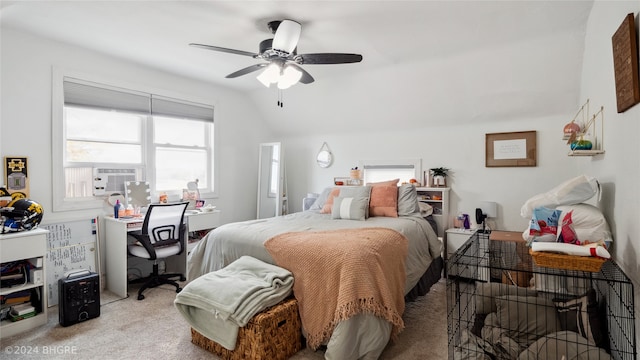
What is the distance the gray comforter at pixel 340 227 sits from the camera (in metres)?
1.94

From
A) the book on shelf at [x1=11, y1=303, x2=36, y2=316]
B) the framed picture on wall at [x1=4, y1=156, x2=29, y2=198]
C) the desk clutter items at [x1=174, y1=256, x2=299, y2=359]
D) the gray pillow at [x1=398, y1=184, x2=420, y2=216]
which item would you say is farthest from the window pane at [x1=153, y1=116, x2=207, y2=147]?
the gray pillow at [x1=398, y1=184, x2=420, y2=216]

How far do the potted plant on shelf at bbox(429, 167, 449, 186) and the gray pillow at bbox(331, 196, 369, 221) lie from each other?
1.07 m

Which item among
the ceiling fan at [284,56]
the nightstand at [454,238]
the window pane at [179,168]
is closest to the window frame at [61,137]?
the window pane at [179,168]

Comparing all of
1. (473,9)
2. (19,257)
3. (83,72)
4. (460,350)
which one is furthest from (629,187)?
(83,72)

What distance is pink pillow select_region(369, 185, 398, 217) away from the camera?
3.52m

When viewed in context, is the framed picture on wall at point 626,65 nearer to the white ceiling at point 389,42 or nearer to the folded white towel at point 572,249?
the folded white towel at point 572,249

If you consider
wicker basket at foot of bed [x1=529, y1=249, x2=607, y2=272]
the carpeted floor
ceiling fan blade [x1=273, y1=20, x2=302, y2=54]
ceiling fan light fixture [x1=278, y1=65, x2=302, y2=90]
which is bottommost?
the carpeted floor

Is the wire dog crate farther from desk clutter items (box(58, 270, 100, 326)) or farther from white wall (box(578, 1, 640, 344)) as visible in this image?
desk clutter items (box(58, 270, 100, 326))

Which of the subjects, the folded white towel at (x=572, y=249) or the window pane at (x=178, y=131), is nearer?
the folded white towel at (x=572, y=249)

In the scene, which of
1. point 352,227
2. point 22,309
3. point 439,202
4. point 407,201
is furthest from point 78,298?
point 439,202

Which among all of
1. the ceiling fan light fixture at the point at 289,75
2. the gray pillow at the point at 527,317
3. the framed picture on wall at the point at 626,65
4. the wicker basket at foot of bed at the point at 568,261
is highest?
the ceiling fan light fixture at the point at 289,75

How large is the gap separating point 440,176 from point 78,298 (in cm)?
385

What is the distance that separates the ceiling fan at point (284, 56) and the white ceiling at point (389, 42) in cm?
17

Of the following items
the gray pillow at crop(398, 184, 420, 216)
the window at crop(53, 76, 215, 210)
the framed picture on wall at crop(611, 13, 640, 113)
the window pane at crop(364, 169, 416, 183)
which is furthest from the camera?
the window pane at crop(364, 169, 416, 183)
